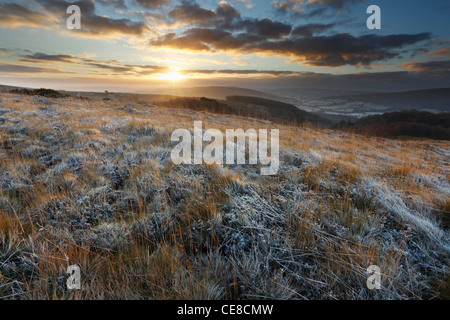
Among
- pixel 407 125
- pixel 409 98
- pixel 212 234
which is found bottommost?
pixel 212 234

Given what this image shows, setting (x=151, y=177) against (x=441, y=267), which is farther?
(x=151, y=177)

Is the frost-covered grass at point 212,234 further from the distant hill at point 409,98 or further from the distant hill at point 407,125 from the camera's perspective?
the distant hill at point 409,98

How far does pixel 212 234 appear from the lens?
87.5 inches

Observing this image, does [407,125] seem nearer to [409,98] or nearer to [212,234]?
[212,234]

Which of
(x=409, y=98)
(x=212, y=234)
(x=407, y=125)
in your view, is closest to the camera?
(x=212, y=234)

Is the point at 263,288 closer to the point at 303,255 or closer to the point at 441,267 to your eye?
the point at 303,255

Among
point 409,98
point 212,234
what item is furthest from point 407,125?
point 409,98

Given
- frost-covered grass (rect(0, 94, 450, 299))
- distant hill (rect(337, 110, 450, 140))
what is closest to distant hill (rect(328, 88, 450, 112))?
distant hill (rect(337, 110, 450, 140))

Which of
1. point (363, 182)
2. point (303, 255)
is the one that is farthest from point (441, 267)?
point (363, 182)

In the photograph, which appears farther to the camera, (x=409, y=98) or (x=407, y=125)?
(x=409, y=98)

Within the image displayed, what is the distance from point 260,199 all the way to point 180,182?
141cm

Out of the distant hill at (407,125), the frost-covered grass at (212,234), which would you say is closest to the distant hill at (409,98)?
the distant hill at (407,125)

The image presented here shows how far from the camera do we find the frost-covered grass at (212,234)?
1795 mm
